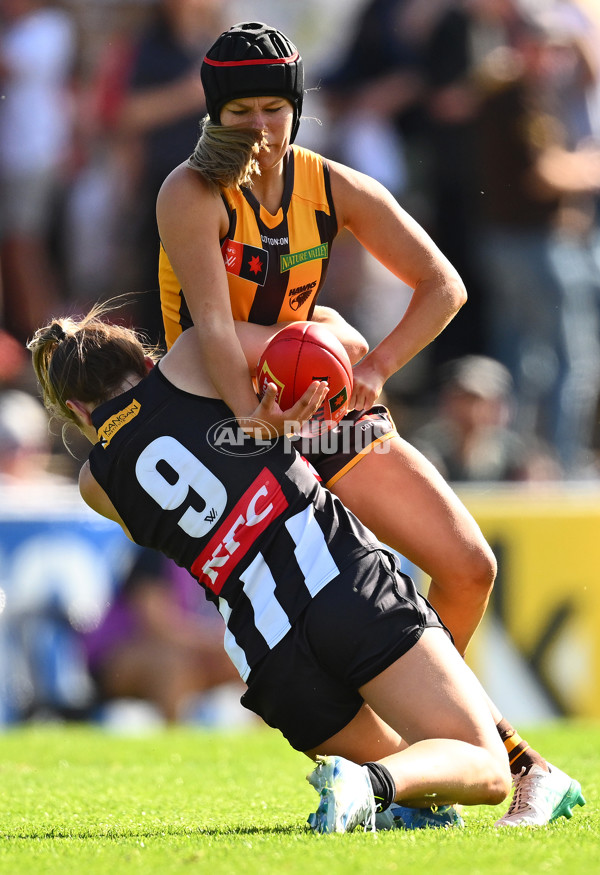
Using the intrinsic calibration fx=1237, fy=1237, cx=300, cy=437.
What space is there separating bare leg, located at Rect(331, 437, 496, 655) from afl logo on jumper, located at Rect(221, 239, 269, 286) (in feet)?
2.32

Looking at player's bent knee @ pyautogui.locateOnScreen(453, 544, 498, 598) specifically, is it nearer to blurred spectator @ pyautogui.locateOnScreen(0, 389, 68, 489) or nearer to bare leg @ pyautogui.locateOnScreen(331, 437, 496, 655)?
bare leg @ pyautogui.locateOnScreen(331, 437, 496, 655)

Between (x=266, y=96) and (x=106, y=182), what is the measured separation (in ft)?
20.9

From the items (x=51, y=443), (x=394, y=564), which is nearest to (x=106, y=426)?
(x=394, y=564)

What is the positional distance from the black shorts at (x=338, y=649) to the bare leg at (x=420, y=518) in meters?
0.36

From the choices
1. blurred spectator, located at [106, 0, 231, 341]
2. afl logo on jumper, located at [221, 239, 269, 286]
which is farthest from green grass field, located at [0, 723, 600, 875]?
blurred spectator, located at [106, 0, 231, 341]

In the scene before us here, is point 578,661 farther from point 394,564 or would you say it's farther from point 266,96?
point 266,96

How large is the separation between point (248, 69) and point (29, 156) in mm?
6497

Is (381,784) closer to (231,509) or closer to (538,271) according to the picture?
(231,509)

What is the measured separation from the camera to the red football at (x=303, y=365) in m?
3.71

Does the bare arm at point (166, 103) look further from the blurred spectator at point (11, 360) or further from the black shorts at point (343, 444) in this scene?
the black shorts at point (343, 444)

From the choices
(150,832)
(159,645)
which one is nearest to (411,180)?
(159,645)

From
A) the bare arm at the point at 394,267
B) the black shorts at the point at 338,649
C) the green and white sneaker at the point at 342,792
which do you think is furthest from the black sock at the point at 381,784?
the bare arm at the point at 394,267

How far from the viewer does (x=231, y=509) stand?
3.65 metres

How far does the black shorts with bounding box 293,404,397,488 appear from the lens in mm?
4102
